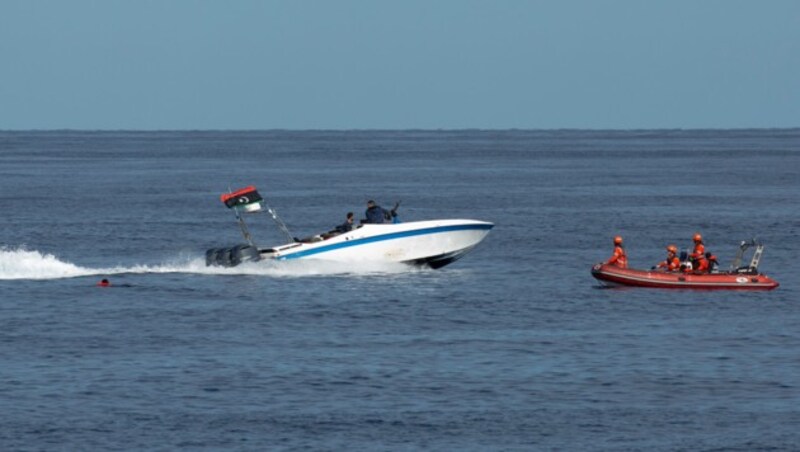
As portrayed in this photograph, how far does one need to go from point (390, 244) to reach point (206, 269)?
6415 millimetres

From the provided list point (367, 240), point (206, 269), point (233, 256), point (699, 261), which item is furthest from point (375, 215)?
point (699, 261)

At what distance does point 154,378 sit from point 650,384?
1029 centimetres

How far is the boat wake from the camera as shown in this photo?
1913 inches

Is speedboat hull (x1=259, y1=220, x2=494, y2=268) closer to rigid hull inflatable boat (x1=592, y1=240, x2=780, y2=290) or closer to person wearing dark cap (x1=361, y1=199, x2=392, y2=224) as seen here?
person wearing dark cap (x1=361, y1=199, x2=392, y2=224)

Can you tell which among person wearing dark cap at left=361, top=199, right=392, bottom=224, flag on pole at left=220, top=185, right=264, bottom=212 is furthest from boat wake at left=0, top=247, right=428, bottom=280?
flag on pole at left=220, top=185, right=264, bottom=212

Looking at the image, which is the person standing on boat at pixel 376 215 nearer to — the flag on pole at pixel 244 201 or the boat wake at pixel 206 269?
the boat wake at pixel 206 269

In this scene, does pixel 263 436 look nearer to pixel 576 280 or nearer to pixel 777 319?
pixel 777 319

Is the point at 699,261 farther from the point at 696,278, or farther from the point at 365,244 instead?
the point at 365,244

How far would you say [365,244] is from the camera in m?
48.0

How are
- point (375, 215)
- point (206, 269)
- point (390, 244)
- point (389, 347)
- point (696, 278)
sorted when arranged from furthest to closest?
point (206, 269), point (390, 244), point (375, 215), point (696, 278), point (389, 347)

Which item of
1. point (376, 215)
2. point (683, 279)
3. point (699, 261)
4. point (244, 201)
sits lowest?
point (683, 279)

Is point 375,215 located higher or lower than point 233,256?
higher

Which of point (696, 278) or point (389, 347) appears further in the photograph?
point (696, 278)

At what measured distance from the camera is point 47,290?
1839 inches
